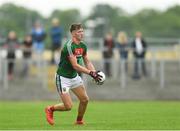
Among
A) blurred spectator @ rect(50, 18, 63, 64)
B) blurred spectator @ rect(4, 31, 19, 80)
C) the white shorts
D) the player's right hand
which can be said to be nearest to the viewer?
the player's right hand

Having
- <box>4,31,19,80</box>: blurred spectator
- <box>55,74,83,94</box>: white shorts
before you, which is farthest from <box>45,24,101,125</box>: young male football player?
<box>4,31,19,80</box>: blurred spectator

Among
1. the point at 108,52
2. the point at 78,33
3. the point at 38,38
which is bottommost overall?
the point at 108,52

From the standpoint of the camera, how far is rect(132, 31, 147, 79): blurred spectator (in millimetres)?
35875

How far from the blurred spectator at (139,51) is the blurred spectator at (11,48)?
553 cm

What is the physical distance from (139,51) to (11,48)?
601cm

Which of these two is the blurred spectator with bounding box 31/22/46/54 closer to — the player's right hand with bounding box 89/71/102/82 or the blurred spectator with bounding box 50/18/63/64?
the blurred spectator with bounding box 50/18/63/64

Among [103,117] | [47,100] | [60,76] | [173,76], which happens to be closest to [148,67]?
[173,76]

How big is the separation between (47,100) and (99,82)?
58.0ft

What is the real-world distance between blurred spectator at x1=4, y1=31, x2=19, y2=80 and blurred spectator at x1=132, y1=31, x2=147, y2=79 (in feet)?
18.1

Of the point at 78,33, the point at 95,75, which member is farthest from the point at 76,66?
the point at 78,33

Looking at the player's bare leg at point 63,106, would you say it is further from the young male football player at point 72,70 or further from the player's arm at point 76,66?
the player's arm at point 76,66

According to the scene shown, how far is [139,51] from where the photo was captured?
36406mm

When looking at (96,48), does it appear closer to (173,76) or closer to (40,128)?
(173,76)

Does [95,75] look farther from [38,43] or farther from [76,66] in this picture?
[38,43]
